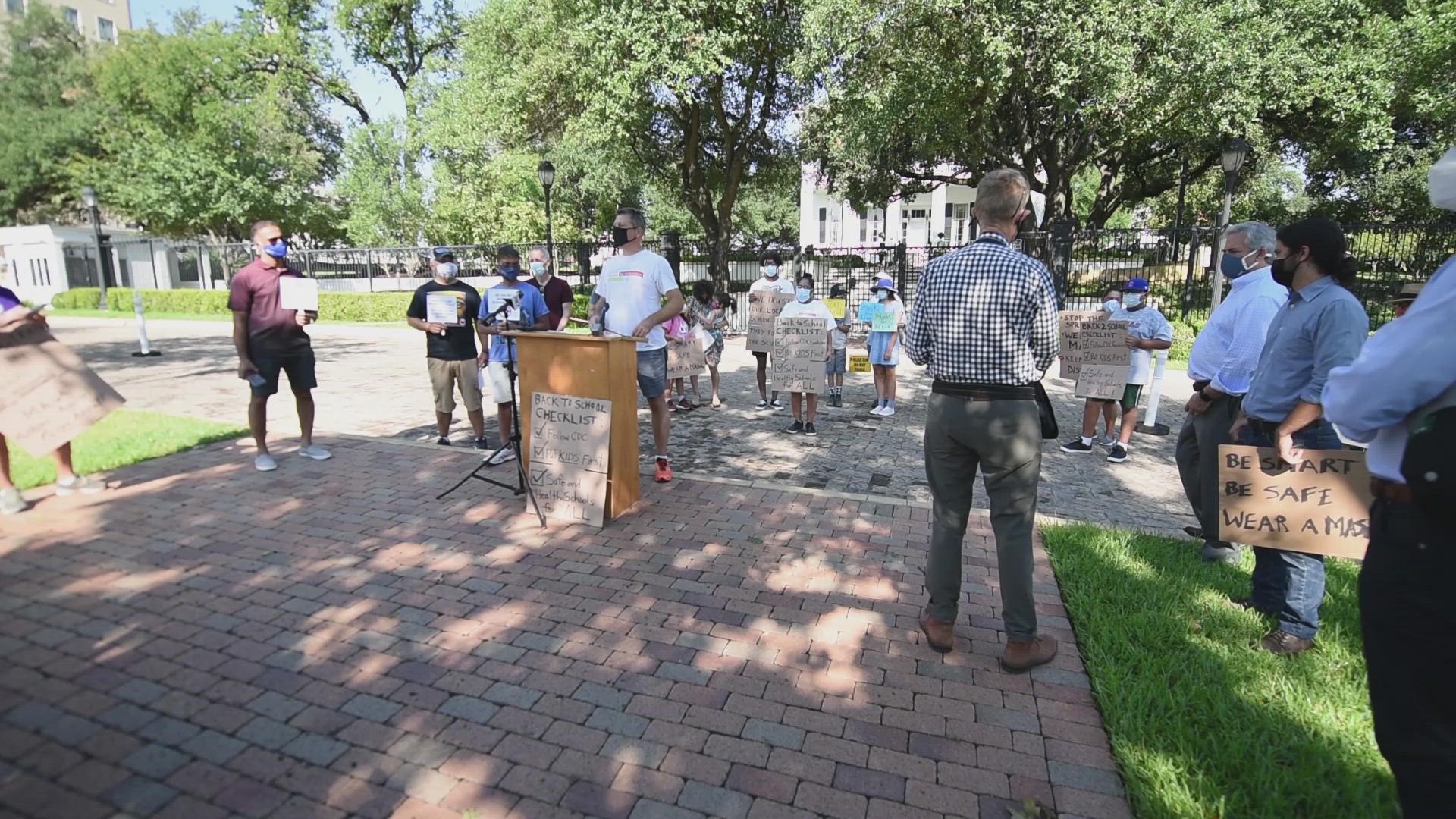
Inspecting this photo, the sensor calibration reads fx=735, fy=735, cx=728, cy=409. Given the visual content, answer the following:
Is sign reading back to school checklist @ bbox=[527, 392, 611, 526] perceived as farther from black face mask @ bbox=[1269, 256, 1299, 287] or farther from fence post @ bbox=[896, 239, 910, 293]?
fence post @ bbox=[896, 239, 910, 293]

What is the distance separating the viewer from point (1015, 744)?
2873 mm

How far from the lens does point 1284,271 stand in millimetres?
3385

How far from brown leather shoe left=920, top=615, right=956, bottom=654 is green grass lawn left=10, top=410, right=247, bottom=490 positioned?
5967 millimetres

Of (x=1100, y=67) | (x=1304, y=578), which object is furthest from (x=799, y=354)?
(x=1100, y=67)

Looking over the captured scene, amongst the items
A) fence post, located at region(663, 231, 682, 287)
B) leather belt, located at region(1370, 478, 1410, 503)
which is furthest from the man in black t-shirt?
fence post, located at region(663, 231, 682, 287)

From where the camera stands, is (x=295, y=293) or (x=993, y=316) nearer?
(x=993, y=316)

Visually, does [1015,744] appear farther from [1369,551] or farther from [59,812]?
[59,812]

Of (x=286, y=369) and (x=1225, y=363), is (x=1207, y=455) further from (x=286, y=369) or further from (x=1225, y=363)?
(x=286, y=369)

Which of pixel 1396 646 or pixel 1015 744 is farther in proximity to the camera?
pixel 1015 744

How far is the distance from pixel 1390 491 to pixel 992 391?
137cm

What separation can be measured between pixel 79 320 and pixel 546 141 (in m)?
15.9

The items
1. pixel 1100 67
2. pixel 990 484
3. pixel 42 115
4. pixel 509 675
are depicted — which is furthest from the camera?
pixel 42 115

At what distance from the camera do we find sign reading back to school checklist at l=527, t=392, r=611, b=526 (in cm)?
500

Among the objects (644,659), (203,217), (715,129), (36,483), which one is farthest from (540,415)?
(203,217)
